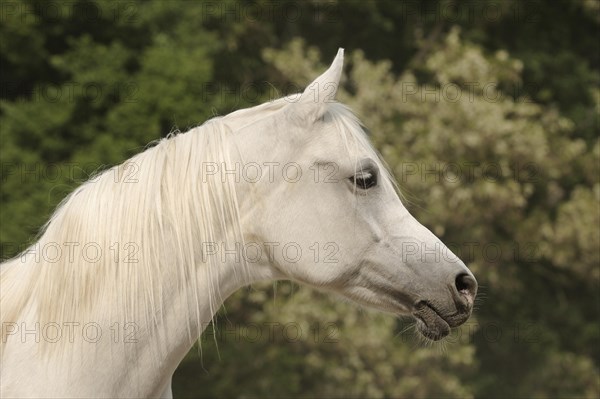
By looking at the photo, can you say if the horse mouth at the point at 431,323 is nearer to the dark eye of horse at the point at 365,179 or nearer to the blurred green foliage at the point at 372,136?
the dark eye of horse at the point at 365,179

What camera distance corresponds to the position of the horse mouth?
2576 millimetres

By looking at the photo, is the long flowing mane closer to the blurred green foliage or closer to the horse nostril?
the horse nostril

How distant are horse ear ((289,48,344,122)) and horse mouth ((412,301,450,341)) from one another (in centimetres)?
71

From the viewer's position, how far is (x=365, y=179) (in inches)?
98.7

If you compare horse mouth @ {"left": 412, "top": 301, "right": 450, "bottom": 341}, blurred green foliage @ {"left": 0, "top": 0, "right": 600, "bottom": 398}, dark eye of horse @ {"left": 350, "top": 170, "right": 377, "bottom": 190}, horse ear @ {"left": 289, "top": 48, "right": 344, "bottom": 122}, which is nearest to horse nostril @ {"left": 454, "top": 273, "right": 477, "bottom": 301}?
horse mouth @ {"left": 412, "top": 301, "right": 450, "bottom": 341}

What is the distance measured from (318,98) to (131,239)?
0.74 metres

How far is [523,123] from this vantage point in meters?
9.70

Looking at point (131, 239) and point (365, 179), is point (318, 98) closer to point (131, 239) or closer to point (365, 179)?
point (365, 179)

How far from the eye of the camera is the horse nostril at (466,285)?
8.37 ft

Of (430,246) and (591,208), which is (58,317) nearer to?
(430,246)

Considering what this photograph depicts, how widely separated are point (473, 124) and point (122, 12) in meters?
4.30

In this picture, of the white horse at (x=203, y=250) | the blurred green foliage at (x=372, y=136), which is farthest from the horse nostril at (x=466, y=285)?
the blurred green foliage at (x=372, y=136)

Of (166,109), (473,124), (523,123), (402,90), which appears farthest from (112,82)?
(523,123)

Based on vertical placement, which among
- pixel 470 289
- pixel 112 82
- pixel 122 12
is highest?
pixel 122 12
